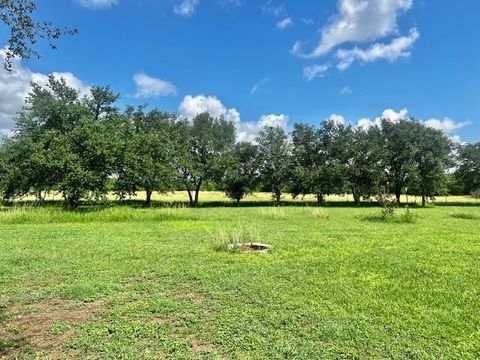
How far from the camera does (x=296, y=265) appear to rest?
8.50 meters

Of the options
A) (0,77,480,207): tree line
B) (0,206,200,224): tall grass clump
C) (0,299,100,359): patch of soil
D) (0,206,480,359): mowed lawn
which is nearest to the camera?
(0,206,480,359): mowed lawn

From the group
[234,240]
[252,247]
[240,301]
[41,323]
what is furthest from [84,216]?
[240,301]

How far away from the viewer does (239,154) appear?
161ft

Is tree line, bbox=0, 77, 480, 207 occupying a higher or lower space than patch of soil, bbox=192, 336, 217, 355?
higher

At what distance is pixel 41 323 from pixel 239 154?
4421 cm

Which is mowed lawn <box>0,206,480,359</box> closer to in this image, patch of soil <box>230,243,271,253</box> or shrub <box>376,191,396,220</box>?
patch of soil <box>230,243,271,253</box>

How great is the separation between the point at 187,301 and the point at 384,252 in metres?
6.00

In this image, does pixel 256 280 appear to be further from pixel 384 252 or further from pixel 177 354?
pixel 384 252

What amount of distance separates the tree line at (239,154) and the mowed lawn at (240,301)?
22.5 m

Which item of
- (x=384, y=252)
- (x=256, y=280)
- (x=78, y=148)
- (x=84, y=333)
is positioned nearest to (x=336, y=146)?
(x=78, y=148)

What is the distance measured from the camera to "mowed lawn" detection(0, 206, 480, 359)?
4.50 m

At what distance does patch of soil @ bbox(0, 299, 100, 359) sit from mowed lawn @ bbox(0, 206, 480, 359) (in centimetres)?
2

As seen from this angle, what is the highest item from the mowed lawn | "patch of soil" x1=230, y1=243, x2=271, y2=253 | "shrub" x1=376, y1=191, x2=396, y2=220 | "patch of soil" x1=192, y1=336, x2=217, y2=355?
"shrub" x1=376, y1=191, x2=396, y2=220

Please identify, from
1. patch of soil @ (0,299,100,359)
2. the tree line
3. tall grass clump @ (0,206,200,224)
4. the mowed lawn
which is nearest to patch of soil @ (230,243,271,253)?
the mowed lawn
